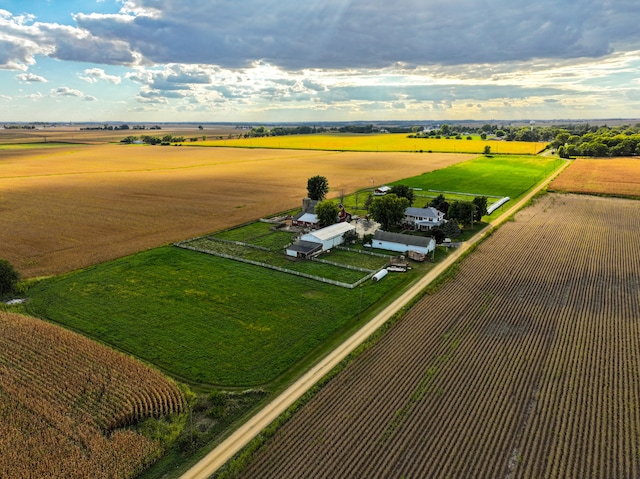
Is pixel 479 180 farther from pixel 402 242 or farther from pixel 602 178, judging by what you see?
pixel 402 242

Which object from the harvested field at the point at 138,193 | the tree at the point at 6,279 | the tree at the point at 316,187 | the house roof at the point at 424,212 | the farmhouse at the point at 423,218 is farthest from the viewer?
the tree at the point at 316,187

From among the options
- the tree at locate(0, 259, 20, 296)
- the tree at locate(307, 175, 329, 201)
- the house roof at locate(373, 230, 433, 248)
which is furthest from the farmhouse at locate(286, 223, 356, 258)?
the tree at locate(0, 259, 20, 296)

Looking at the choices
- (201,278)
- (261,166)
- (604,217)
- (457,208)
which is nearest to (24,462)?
(201,278)

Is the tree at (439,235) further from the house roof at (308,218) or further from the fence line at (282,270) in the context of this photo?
the house roof at (308,218)

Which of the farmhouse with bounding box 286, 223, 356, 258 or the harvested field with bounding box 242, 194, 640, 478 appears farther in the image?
the farmhouse with bounding box 286, 223, 356, 258

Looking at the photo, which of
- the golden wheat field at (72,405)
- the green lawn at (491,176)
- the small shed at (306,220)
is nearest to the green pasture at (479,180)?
the green lawn at (491,176)

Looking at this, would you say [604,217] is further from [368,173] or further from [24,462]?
[24,462]

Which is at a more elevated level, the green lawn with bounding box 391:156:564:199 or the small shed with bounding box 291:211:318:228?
the green lawn with bounding box 391:156:564:199

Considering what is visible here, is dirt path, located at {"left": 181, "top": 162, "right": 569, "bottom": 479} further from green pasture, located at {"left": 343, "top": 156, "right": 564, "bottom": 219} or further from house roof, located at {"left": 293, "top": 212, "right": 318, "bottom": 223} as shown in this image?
green pasture, located at {"left": 343, "top": 156, "right": 564, "bottom": 219}
